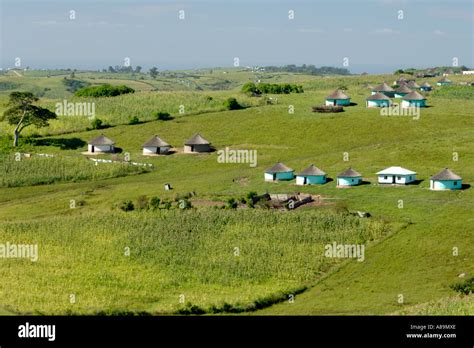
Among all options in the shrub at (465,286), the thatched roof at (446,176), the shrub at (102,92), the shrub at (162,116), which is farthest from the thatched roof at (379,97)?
the shrub at (465,286)

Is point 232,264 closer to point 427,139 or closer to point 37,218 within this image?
point 37,218

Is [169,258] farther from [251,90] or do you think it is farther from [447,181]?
[251,90]

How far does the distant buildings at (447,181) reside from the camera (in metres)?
61.8

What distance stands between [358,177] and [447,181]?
24.8 ft

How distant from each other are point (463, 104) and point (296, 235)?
63.4 metres

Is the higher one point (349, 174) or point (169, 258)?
point (349, 174)

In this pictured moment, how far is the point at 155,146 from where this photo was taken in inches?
3305

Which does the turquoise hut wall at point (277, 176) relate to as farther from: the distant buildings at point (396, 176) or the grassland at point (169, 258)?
the grassland at point (169, 258)

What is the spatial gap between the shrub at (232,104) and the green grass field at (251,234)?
45.8 ft

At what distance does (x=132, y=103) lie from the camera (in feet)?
365

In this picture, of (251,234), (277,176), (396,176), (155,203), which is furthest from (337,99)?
(251,234)

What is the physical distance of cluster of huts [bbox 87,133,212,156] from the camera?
8412cm

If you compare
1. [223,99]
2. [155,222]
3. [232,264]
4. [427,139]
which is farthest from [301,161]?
[223,99]

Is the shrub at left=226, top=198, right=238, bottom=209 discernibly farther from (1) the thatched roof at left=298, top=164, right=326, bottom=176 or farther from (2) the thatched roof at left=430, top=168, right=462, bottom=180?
(2) the thatched roof at left=430, top=168, right=462, bottom=180
